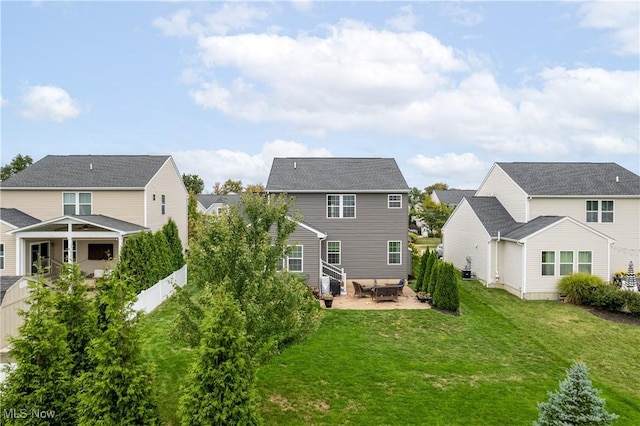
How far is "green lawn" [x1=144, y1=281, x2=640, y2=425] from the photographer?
7.82 metres

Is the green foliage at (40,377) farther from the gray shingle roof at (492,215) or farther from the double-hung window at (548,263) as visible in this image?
the gray shingle roof at (492,215)

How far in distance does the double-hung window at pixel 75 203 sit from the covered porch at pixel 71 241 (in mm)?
1251

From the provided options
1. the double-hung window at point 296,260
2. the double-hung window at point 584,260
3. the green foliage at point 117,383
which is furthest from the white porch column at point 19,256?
the double-hung window at point 584,260

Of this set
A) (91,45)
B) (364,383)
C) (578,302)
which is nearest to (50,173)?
(91,45)

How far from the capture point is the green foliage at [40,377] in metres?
5.36

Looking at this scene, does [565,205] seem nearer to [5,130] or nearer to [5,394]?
[5,394]

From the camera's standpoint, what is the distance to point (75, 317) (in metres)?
6.29

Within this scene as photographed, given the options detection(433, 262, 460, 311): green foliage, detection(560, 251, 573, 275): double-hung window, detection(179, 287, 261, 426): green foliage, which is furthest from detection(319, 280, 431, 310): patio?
detection(179, 287, 261, 426): green foliage

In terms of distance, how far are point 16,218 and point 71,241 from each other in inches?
164

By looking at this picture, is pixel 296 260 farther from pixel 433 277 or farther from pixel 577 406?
pixel 577 406

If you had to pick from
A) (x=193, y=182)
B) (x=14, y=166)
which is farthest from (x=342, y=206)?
(x=193, y=182)

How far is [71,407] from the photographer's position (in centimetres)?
554

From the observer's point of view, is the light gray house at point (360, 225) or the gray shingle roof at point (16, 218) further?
the light gray house at point (360, 225)

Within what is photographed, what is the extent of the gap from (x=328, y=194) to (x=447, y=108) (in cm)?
1227
